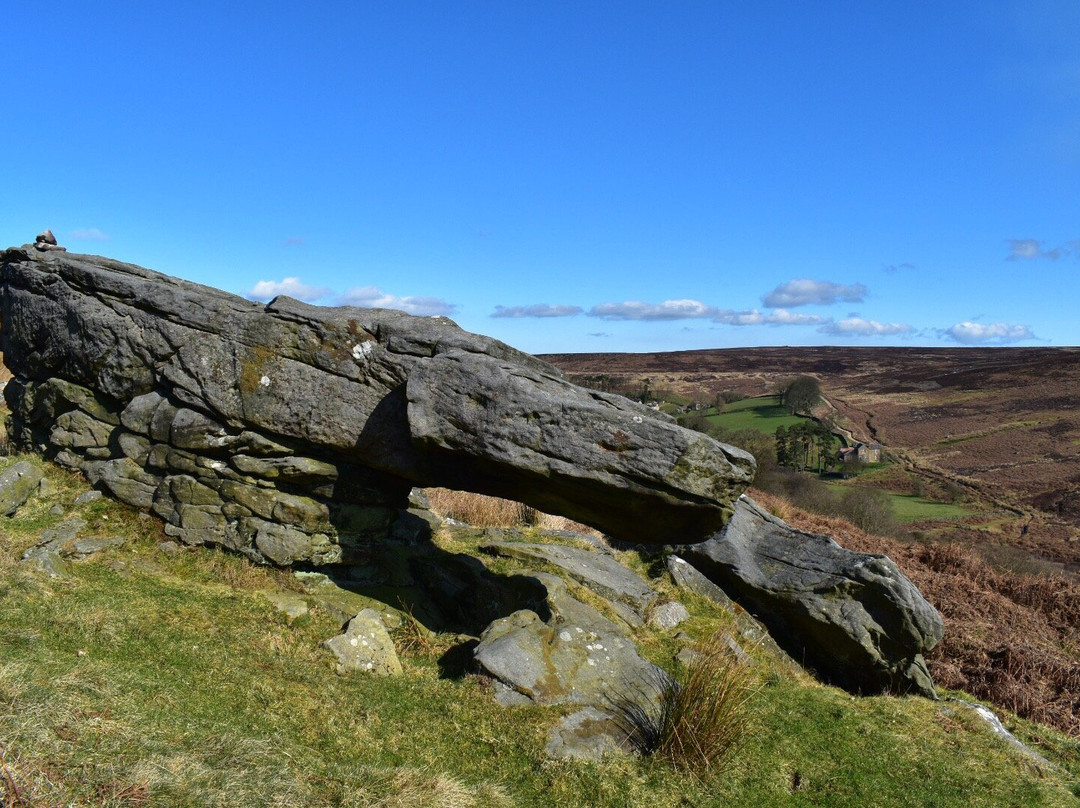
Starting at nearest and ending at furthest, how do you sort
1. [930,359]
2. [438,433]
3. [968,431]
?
[438,433], [968,431], [930,359]

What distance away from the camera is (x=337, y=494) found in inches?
450

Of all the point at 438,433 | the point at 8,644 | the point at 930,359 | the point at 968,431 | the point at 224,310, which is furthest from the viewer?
the point at 930,359

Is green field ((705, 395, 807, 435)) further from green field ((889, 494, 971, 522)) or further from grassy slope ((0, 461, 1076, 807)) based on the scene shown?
grassy slope ((0, 461, 1076, 807))

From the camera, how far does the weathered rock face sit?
31.9 feet

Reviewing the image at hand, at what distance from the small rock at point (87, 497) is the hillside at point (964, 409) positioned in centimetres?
2892

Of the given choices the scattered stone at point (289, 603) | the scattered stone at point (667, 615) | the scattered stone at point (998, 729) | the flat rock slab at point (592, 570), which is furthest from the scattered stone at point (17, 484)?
the scattered stone at point (998, 729)

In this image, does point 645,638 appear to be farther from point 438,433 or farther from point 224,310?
point 224,310

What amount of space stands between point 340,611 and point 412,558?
6.14 ft

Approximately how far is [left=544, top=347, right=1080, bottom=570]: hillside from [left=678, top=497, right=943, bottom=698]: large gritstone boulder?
57.9 ft

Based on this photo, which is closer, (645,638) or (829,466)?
(645,638)

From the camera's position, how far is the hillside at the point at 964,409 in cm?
3709

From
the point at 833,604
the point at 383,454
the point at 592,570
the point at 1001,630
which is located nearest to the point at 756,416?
the point at 1001,630

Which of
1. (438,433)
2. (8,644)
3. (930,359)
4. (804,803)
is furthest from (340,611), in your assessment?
(930,359)

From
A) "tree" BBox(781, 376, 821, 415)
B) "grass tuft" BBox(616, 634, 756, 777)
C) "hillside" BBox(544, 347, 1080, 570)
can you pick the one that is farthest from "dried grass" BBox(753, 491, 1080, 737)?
"tree" BBox(781, 376, 821, 415)
